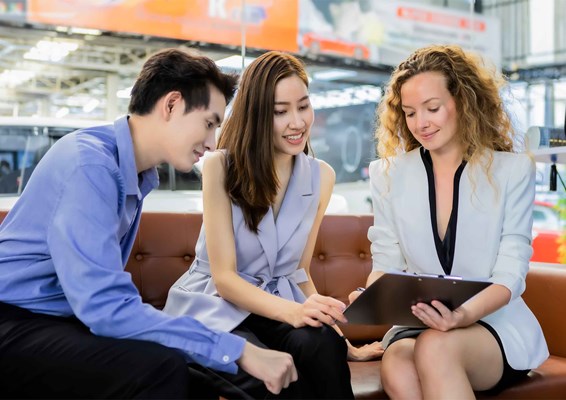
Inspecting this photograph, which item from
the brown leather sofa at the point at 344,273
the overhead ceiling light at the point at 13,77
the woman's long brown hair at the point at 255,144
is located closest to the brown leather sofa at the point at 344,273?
the brown leather sofa at the point at 344,273

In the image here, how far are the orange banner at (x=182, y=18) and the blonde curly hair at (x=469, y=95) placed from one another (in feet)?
9.56

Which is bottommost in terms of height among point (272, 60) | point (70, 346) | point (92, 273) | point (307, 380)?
point (307, 380)

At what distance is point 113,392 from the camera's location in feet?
4.36

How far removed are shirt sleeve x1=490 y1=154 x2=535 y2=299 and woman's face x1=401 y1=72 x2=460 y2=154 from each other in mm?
219

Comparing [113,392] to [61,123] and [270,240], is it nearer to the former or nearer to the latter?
[270,240]

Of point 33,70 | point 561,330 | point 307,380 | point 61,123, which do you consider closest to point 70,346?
point 307,380

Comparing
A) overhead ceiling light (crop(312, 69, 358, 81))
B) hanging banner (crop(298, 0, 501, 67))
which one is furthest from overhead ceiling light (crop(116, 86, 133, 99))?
overhead ceiling light (crop(312, 69, 358, 81))

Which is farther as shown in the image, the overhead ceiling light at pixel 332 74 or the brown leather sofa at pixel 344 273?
the overhead ceiling light at pixel 332 74

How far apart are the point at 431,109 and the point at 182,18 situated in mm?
3119

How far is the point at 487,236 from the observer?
1.95m

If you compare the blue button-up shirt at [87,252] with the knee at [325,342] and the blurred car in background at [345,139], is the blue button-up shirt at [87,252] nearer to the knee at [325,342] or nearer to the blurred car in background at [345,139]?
the knee at [325,342]

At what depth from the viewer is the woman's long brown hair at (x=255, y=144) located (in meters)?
2.00

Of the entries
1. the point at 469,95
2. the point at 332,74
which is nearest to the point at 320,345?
the point at 469,95

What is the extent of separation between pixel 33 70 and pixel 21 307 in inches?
149
